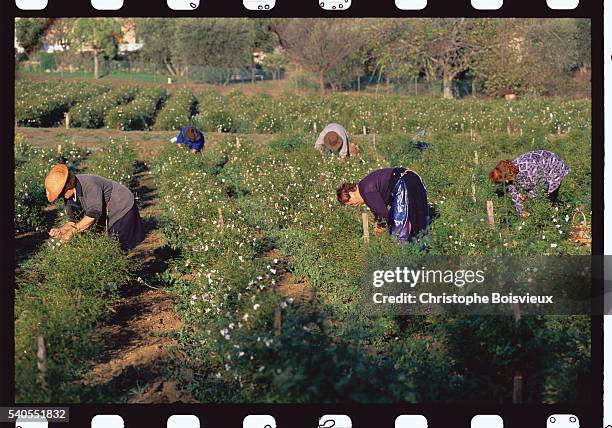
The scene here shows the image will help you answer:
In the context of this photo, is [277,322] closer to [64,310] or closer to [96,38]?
[64,310]

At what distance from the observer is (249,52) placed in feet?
151

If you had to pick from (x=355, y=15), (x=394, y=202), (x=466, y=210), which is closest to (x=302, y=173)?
(x=466, y=210)

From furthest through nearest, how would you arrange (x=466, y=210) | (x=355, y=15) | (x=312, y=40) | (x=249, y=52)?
1. (x=249, y=52)
2. (x=312, y=40)
3. (x=466, y=210)
4. (x=355, y=15)

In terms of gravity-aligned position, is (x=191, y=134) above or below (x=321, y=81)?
below

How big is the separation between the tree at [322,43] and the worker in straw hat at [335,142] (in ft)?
89.4

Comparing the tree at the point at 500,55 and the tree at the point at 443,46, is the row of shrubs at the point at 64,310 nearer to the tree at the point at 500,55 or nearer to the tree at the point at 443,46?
the tree at the point at 500,55

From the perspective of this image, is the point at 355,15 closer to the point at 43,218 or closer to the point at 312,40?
the point at 43,218

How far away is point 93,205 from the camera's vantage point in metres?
7.44

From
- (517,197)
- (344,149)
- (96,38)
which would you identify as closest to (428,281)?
(517,197)

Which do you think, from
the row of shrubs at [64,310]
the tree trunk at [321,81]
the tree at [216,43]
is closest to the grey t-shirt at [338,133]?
the row of shrubs at [64,310]

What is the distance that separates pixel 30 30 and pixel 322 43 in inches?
1471

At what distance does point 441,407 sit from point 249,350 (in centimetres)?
190

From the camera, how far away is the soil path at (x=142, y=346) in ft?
19.7

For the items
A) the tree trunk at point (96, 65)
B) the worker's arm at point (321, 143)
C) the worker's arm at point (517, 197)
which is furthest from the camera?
the tree trunk at point (96, 65)
